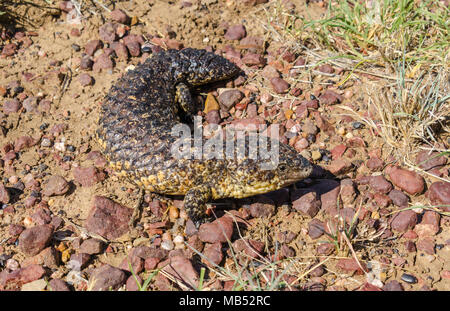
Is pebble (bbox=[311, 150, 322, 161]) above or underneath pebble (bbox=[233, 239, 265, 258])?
above

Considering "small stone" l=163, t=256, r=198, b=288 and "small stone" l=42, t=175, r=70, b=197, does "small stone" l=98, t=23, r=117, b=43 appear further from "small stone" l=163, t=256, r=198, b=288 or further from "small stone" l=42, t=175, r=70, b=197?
"small stone" l=163, t=256, r=198, b=288

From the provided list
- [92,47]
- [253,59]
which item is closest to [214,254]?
[253,59]

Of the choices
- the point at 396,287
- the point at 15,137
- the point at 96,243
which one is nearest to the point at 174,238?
the point at 96,243

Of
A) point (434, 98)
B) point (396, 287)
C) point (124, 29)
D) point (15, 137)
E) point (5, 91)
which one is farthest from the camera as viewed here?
point (124, 29)

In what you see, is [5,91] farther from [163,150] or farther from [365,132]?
[365,132]

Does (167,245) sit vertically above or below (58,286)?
above

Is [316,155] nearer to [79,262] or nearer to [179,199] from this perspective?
[179,199]

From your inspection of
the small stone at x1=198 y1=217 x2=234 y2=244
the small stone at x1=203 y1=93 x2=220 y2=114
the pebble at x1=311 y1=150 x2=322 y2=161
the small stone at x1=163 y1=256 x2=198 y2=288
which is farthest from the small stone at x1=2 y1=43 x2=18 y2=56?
the pebble at x1=311 y1=150 x2=322 y2=161
